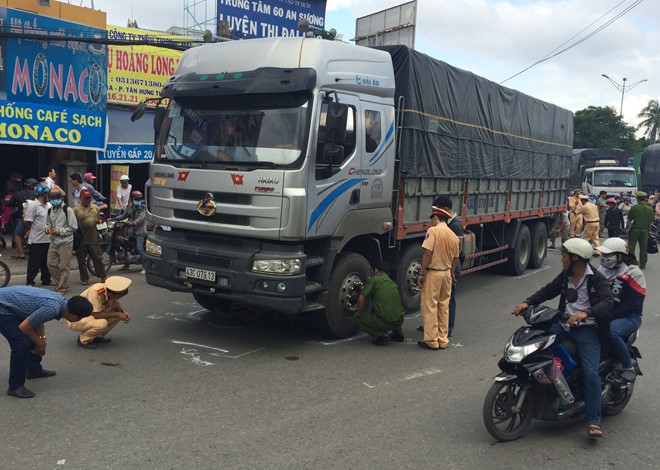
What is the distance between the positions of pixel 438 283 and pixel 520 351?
247 centimetres

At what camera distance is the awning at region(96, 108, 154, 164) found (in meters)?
13.7

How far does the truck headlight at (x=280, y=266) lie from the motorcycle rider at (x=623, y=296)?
9.14 feet

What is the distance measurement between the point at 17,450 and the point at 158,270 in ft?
9.19

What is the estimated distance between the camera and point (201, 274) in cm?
611

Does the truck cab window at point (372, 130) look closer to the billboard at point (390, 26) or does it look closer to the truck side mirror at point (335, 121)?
the truck side mirror at point (335, 121)

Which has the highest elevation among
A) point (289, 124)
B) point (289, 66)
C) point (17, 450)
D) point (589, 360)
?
point (289, 66)

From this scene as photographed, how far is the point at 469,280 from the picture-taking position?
36.7 ft

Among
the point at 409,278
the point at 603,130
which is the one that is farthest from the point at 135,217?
the point at 603,130

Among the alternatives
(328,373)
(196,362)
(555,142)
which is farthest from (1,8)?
(555,142)

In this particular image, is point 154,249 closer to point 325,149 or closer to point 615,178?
point 325,149

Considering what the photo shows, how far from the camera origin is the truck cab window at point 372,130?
6723 mm

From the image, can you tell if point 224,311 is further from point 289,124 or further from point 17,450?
point 17,450

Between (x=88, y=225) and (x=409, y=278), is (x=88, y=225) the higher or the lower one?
the higher one

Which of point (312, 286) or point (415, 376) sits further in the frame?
point (312, 286)
